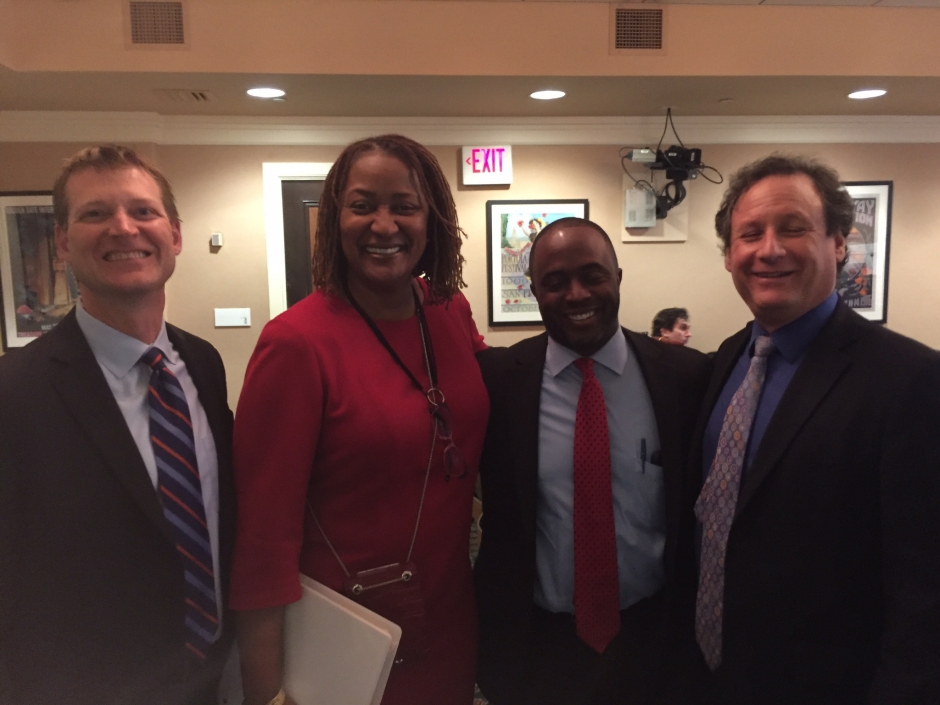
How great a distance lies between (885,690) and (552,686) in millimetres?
638

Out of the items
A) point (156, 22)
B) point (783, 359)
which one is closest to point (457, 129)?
point (156, 22)

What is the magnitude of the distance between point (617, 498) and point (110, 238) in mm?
1145

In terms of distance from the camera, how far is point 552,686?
1359mm

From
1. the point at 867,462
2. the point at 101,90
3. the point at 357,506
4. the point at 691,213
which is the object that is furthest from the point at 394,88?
the point at 867,462

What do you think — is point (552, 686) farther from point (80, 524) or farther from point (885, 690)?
point (80, 524)

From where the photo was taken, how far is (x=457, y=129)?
366 centimetres

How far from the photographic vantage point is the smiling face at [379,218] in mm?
1250

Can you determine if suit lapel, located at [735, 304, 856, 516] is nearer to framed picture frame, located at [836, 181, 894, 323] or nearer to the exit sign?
the exit sign

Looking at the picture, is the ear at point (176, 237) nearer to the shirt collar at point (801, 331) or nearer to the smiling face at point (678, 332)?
the shirt collar at point (801, 331)

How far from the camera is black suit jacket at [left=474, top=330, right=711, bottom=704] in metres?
1.34

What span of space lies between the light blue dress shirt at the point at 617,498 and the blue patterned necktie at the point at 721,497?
3.8 inches

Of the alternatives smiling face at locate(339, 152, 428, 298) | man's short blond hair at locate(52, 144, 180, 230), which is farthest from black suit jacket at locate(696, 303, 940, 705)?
man's short blond hair at locate(52, 144, 180, 230)

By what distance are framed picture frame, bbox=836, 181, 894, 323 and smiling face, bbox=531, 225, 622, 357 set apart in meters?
3.29

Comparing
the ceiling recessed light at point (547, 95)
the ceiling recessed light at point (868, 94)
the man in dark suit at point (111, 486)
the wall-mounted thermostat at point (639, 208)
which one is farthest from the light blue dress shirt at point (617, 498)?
the ceiling recessed light at point (868, 94)
